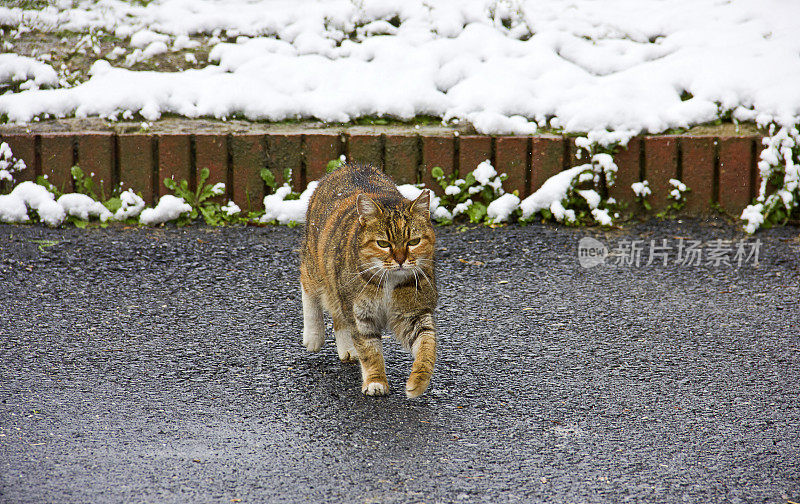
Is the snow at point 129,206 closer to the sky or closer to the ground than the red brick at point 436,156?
closer to the ground

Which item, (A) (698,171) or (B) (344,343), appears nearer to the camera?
(B) (344,343)

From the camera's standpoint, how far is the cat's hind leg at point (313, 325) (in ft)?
10.4

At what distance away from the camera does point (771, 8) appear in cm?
554

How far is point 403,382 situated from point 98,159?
8.74 feet

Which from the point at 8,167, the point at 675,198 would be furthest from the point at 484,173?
the point at 8,167

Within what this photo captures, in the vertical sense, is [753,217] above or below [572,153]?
below

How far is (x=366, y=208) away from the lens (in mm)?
2844

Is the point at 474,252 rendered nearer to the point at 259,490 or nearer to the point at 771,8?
the point at 259,490

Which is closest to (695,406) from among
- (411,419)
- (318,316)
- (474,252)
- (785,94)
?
(411,419)

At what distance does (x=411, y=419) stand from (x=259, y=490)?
0.61 m

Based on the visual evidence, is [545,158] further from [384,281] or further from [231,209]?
[384,281]

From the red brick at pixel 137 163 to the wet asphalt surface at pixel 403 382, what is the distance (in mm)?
467

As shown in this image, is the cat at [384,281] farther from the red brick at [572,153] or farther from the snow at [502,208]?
the red brick at [572,153]

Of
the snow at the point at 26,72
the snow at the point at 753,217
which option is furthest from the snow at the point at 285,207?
the snow at the point at 753,217
